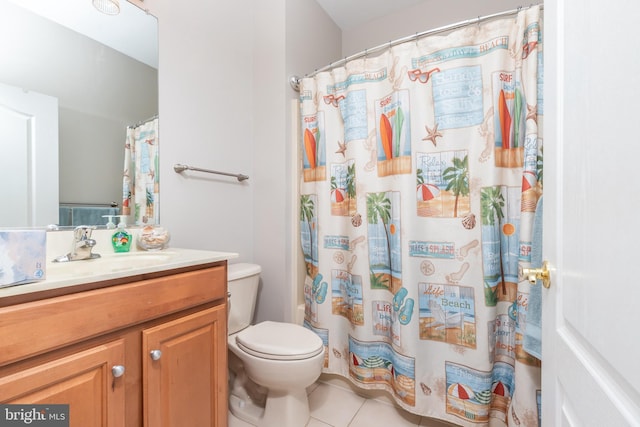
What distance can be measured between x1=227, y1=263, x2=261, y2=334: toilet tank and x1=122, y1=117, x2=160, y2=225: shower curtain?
478mm

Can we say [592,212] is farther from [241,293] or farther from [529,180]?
[241,293]

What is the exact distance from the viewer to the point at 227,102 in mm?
1740

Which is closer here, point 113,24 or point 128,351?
point 128,351

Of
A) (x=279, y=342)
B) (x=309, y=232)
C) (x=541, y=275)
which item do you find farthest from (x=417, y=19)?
(x=279, y=342)

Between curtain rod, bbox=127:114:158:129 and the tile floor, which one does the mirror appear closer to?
curtain rod, bbox=127:114:158:129

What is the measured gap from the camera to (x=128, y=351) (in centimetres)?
79

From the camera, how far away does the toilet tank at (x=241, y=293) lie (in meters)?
1.48

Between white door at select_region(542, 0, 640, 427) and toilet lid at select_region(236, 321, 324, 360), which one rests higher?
white door at select_region(542, 0, 640, 427)

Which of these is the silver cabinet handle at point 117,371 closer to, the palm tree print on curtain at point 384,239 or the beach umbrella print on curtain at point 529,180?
the palm tree print on curtain at point 384,239

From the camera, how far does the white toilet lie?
126 centimetres

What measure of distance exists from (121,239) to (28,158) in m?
0.43

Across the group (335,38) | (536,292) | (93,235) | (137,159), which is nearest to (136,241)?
(93,235)

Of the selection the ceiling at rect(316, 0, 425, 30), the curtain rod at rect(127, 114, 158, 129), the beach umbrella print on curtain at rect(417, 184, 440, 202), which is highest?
the ceiling at rect(316, 0, 425, 30)

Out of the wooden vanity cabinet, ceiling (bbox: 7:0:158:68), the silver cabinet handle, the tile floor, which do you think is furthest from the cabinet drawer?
ceiling (bbox: 7:0:158:68)
